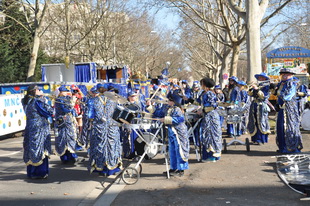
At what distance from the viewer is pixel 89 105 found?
26.3 ft

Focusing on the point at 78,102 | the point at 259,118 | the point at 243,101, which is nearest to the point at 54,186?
the point at 78,102

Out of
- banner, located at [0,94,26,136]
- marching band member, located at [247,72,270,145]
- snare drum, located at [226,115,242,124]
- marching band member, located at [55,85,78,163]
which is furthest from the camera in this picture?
banner, located at [0,94,26,136]

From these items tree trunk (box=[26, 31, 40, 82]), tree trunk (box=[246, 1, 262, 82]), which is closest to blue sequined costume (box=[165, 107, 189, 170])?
tree trunk (box=[246, 1, 262, 82])

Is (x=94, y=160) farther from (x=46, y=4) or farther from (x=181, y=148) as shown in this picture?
(x=46, y=4)

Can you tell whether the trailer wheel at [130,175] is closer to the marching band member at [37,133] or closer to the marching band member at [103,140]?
the marching band member at [103,140]

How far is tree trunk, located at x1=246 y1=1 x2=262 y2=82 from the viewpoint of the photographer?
15828 mm

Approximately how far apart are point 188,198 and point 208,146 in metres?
2.90

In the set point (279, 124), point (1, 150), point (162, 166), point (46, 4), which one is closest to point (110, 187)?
point (162, 166)

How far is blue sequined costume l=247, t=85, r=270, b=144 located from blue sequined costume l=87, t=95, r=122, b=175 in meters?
4.98

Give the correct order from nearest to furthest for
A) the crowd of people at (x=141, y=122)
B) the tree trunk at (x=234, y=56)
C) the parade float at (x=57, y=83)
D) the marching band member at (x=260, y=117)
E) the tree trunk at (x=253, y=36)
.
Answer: the crowd of people at (x=141, y=122) < the marching band member at (x=260, y=117) < the parade float at (x=57, y=83) < the tree trunk at (x=253, y=36) < the tree trunk at (x=234, y=56)

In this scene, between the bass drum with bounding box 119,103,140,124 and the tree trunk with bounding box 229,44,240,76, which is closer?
the bass drum with bounding box 119,103,140,124

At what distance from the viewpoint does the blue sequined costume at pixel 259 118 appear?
38.4 ft

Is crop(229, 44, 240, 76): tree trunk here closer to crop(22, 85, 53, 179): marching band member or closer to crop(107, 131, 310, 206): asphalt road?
crop(107, 131, 310, 206): asphalt road

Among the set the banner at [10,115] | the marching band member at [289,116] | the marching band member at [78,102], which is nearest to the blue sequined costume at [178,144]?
the marching band member at [289,116]
